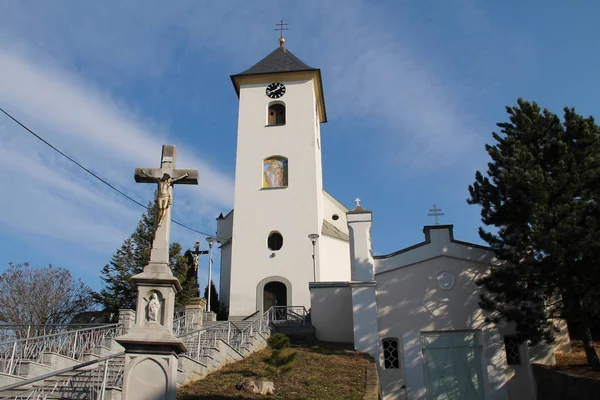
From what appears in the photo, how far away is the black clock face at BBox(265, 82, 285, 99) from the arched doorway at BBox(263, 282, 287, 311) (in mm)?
10640

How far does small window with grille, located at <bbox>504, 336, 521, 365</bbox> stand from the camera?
15516 millimetres

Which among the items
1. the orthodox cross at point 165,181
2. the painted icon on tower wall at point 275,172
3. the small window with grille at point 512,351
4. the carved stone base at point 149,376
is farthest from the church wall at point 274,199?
the carved stone base at point 149,376

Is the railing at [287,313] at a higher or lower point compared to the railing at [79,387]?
higher

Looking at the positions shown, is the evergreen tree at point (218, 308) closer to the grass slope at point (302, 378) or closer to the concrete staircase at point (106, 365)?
the concrete staircase at point (106, 365)

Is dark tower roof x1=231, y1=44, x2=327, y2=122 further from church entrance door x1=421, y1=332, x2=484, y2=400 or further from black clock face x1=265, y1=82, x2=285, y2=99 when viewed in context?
church entrance door x1=421, y1=332, x2=484, y2=400

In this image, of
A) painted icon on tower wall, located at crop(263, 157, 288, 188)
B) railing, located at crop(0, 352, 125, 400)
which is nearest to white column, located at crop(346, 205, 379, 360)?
railing, located at crop(0, 352, 125, 400)

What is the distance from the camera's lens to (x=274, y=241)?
25.0m

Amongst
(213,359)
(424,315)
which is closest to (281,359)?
(213,359)

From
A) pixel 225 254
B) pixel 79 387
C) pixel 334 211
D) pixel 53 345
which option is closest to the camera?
pixel 79 387

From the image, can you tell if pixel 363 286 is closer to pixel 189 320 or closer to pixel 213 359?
pixel 213 359

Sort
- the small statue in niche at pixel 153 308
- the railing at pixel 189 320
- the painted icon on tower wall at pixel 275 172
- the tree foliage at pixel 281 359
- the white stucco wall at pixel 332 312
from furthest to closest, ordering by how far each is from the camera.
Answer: the painted icon on tower wall at pixel 275 172, the white stucco wall at pixel 332 312, the railing at pixel 189 320, the tree foliage at pixel 281 359, the small statue in niche at pixel 153 308

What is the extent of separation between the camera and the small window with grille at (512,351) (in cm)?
1552

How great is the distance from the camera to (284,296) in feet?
78.3

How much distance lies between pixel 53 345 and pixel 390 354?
9.60 m
